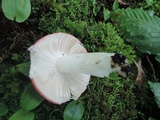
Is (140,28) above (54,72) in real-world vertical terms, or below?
above

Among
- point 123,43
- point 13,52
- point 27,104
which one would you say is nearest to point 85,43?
point 123,43

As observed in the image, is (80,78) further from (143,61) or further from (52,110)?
(143,61)

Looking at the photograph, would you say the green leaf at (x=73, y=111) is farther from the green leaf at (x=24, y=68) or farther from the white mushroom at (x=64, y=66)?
the green leaf at (x=24, y=68)

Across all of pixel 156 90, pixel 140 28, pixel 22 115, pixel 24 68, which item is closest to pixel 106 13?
pixel 140 28

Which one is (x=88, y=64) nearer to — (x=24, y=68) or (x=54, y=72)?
(x=54, y=72)

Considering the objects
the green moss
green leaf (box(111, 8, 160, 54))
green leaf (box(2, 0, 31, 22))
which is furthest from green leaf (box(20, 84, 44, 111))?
green leaf (box(111, 8, 160, 54))

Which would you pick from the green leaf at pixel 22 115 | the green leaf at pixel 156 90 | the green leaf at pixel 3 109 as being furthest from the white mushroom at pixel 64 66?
the green leaf at pixel 156 90
